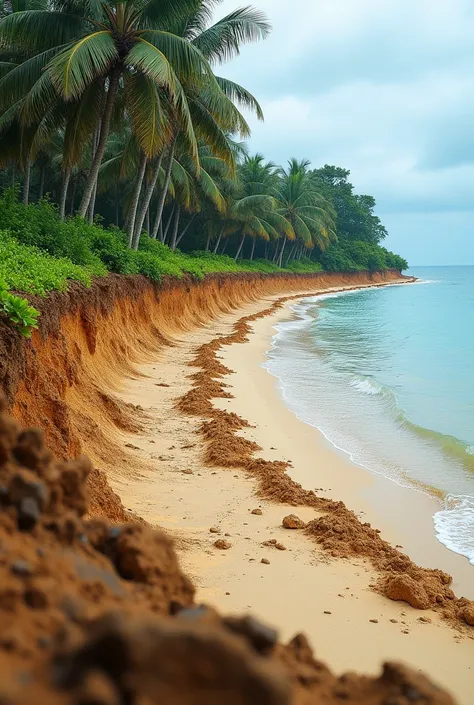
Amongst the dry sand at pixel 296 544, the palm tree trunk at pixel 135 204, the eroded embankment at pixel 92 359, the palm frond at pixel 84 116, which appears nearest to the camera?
the dry sand at pixel 296 544

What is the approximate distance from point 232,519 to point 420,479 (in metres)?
3.53

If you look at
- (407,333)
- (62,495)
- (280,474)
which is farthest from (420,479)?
(407,333)

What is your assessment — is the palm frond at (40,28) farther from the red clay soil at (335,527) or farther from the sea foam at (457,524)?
the sea foam at (457,524)

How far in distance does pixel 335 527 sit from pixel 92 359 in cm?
673

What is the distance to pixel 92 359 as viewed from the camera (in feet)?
37.8

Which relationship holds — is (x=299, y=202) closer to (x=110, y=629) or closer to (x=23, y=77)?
(x=23, y=77)

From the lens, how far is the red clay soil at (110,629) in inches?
50.5

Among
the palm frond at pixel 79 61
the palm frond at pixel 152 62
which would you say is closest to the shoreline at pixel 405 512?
the palm frond at pixel 152 62

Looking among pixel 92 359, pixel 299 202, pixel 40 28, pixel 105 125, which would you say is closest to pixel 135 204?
pixel 105 125

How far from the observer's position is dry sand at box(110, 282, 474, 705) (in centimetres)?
439

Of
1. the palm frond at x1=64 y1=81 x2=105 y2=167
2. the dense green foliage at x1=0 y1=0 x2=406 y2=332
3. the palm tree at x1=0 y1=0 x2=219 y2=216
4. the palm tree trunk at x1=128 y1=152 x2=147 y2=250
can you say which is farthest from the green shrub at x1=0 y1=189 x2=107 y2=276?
the palm tree trunk at x1=128 y1=152 x2=147 y2=250

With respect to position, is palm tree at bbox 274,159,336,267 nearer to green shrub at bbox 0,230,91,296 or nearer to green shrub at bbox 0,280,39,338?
green shrub at bbox 0,230,91,296

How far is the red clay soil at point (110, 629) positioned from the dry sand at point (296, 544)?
8.06 feet

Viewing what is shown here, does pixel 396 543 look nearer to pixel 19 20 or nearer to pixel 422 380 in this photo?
pixel 422 380
